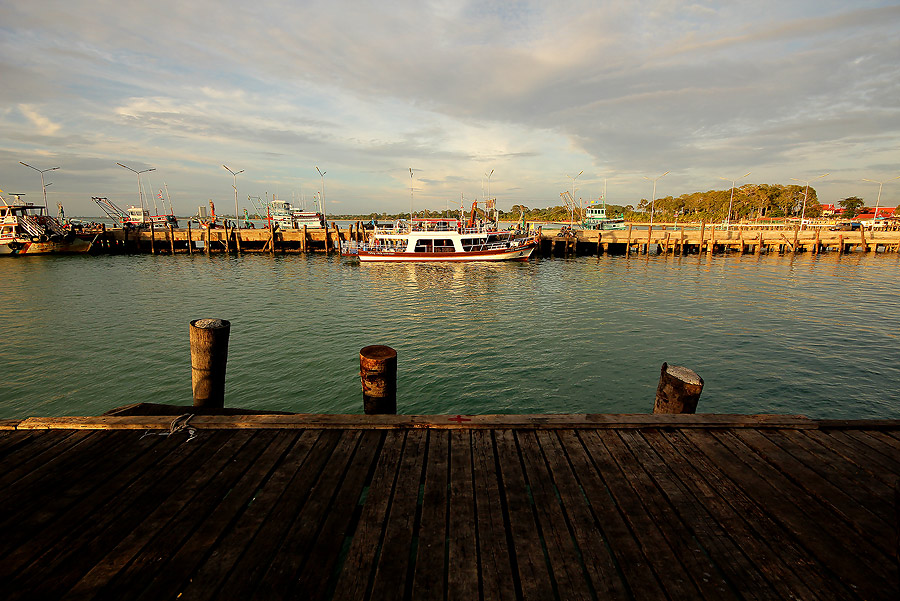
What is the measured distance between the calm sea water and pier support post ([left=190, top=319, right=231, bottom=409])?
11.9 ft

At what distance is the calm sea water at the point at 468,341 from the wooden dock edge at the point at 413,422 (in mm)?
5184

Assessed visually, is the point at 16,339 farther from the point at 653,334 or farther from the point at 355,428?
the point at 653,334

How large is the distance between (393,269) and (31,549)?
126 feet

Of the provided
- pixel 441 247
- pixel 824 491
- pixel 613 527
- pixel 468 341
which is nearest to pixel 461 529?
pixel 613 527

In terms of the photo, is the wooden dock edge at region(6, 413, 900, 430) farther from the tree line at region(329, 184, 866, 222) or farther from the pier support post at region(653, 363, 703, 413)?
the tree line at region(329, 184, 866, 222)

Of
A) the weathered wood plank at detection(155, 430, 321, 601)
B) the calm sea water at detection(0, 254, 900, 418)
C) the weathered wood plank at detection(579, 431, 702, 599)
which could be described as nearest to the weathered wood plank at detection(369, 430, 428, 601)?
the weathered wood plank at detection(155, 430, 321, 601)

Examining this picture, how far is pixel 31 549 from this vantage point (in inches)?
123

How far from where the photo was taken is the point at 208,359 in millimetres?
6645

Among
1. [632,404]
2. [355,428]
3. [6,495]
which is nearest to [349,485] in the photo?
[355,428]

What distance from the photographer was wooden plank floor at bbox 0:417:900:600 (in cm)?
287

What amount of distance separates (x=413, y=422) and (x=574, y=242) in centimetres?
5538

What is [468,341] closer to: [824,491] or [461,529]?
[824,491]

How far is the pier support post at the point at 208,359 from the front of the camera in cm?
657

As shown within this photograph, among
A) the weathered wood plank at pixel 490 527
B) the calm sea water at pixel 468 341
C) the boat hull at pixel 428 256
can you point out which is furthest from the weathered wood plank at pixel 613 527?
the boat hull at pixel 428 256
